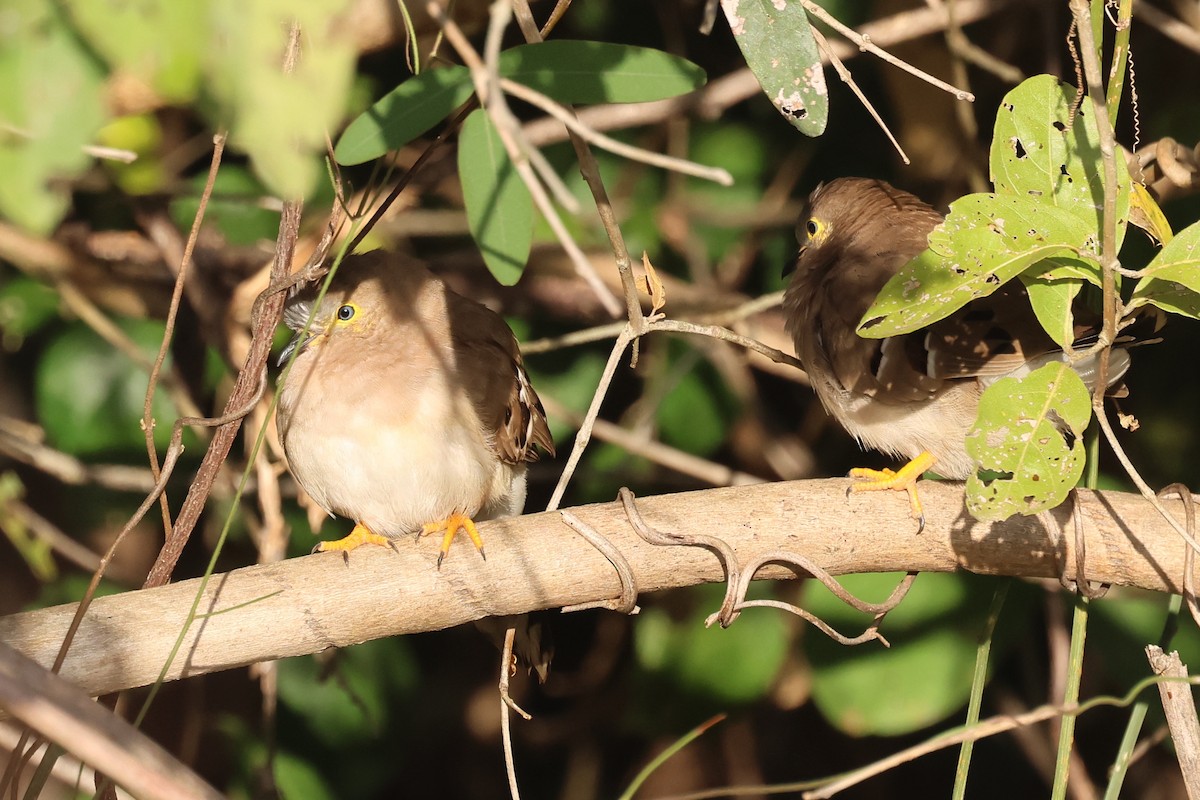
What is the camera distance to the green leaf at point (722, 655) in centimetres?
346

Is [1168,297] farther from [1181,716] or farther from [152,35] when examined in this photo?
[152,35]

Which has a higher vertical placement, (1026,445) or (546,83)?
(546,83)

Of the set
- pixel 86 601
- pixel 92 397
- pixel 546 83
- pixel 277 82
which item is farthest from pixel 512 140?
pixel 92 397

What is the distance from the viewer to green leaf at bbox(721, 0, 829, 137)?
2137 mm

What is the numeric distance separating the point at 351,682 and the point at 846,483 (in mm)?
1791

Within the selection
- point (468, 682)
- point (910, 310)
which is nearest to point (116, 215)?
point (468, 682)

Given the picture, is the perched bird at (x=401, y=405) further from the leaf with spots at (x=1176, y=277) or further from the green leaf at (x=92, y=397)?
the leaf with spots at (x=1176, y=277)

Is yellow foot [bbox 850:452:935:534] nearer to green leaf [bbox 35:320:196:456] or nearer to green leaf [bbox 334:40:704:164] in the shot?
green leaf [bbox 334:40:704:164]

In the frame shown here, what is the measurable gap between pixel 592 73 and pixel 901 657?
1.93 metres

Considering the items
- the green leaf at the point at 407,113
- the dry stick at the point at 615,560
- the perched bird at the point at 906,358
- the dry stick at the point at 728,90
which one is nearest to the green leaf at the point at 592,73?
the green leaf at the point at 407,113

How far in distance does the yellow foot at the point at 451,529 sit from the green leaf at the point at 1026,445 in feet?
3.28

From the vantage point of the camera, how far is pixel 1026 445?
6.26 ft

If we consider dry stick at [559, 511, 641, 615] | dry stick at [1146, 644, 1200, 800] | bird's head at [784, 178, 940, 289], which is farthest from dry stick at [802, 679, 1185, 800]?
bird's head at [784, 178, 940, 289]

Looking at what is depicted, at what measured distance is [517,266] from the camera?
229cm
